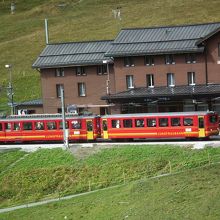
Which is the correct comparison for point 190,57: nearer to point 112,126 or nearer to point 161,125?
point 161,125

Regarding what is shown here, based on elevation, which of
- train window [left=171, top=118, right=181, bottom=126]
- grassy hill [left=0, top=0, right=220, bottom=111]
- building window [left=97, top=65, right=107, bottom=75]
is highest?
grassy hill [left=0, top=0, right=220, bottom=111]

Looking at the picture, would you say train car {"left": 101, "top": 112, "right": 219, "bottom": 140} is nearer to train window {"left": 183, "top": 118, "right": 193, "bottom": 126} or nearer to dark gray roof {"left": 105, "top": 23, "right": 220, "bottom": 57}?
train window {"left": 183, "top": 118, "right": 193, "bottom": 126}

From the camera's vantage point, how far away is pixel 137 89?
69.6m

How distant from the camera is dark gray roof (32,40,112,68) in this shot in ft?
241

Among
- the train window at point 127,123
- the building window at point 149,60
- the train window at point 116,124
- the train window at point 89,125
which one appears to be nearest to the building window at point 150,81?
the building window at point 149,60

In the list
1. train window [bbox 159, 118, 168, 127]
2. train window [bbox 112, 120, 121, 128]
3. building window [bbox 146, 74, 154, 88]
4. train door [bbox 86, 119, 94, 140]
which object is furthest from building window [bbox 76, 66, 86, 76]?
train window [bbox 159, 118, 168, 127]

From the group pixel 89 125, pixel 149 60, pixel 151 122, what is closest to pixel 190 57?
pixel 149 60

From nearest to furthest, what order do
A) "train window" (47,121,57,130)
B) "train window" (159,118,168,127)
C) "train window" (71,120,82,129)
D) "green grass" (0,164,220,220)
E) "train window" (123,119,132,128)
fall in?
1. "green grass" (0,164,220,220)
2. "train window" (159,118,168,127)
3. "train window" (123,119,132,128)
4. "train window" (71,120,82,129)
5. "train window" (47,121,57,130)

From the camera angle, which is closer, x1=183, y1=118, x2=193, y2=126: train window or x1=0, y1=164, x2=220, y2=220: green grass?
x1=0, y1=164, x2=220, y2=220: green grass

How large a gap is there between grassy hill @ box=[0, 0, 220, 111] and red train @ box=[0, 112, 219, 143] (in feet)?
93.5

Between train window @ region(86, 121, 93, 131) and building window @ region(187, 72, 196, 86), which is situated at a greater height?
building window @ region(187, 72, 196, 86)

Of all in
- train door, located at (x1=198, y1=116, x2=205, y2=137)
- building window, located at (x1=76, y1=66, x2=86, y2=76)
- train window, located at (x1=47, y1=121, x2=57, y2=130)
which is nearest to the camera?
train door, located at (x1=198, y1=116, x2=205, y2=137)

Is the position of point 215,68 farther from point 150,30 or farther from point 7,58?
point 7,58

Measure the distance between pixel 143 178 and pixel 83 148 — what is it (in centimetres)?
1231
